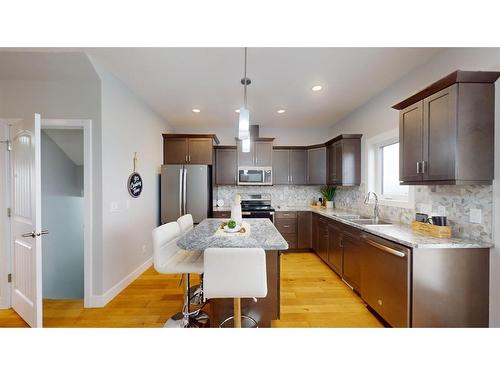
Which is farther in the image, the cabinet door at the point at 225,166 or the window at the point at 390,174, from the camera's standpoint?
the cabinet door at the point at 225,166

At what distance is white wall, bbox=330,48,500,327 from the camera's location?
5.28 ft

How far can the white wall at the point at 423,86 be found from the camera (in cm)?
161

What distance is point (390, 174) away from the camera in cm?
309

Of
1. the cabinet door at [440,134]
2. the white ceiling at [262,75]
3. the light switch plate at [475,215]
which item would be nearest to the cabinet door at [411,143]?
the cabinet door at [440,134]

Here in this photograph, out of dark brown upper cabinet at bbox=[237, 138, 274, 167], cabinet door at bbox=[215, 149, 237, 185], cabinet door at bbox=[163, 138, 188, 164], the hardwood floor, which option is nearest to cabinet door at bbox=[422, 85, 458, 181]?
the hardwood floor

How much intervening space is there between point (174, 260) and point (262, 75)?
89.2 inches

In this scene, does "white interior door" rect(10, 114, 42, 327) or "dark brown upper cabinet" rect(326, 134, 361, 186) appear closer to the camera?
"white interior door" rect(10, 114, 42, 327)

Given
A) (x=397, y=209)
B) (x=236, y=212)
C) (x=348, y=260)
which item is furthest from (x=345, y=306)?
(x=236, y=212)

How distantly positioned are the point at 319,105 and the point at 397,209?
2007 millimetres

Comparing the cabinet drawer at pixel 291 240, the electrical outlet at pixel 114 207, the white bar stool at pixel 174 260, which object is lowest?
the cabinet drawer at pixel 291 240

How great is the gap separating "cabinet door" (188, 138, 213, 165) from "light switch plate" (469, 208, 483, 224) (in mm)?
3751

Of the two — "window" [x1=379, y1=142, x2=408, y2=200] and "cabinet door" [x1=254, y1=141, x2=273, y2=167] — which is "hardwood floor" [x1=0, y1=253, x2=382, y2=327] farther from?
"cabinet door" [x1=254, y1=141, x2=273, y2=167]

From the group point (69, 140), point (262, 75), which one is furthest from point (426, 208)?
point (69, 140)

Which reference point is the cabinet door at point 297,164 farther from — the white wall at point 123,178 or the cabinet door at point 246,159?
the white wall at point 123,178
